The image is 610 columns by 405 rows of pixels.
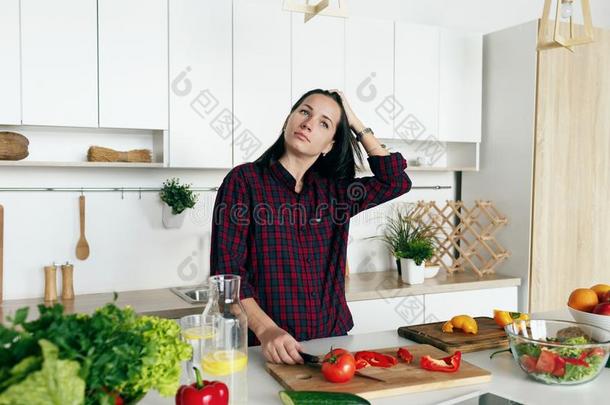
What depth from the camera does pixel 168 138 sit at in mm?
2812

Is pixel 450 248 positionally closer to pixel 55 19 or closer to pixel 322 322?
pixel 322 322

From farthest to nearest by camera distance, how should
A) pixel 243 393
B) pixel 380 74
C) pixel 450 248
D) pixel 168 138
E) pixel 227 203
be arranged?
1. pixel 450 248
2. pixel 380 74
3. pixel 168 138
4. pixel 227 203
5. pixel 243 393

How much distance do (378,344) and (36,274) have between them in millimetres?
1822

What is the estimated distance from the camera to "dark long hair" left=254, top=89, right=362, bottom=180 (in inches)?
82.8

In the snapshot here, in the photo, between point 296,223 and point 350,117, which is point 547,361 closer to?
point 296,223

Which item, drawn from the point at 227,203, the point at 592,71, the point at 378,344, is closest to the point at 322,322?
the point at 378,344

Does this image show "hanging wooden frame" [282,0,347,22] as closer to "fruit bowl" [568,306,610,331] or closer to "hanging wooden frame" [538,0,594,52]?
"hanging wooden frame" [538,0,594,52]

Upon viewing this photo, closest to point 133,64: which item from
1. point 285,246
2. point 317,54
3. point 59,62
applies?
point 59,62

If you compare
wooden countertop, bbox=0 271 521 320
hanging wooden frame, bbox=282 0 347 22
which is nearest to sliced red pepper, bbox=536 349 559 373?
hanging wooden frame, bbox=282 0 347 22

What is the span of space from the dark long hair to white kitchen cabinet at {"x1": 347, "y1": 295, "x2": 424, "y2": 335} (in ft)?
3.08

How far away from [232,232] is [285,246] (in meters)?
0.20

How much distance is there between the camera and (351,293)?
Answer: 2918 mm

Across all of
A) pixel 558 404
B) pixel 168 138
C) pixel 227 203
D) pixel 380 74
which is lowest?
pixel 558 404

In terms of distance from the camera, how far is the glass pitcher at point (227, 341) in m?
1.18
